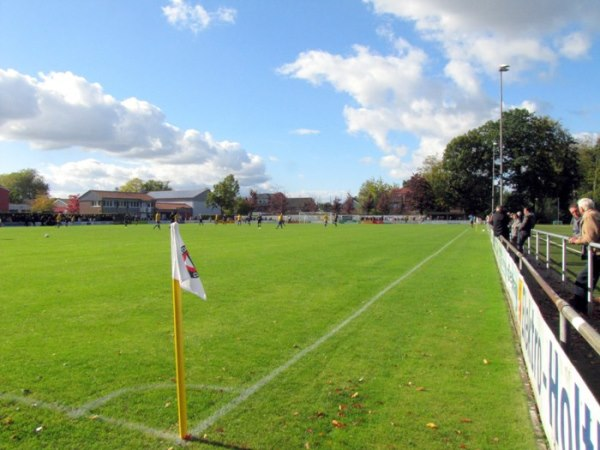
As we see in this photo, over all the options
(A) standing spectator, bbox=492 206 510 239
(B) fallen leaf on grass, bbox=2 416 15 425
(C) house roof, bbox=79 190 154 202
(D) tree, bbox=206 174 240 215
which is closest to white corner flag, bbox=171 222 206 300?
(B) fallen leaf on grass, bbox=2 416 15 425

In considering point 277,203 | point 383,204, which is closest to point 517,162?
point 383,204

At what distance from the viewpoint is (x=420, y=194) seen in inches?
3893

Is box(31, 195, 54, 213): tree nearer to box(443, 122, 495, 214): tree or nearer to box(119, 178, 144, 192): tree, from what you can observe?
box(119, 178, 144, 192): tree

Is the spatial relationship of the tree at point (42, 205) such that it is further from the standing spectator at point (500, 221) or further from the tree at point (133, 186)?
the standing spectator at point (500, 221)

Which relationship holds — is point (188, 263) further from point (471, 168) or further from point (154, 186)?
point (154, 186)

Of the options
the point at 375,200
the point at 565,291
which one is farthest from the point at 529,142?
the point at 565,291

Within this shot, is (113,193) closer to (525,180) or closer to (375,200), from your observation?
(375,200)

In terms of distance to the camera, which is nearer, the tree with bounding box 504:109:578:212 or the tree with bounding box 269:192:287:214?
the tree with bounding box 504:109:578:212

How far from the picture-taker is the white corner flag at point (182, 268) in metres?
4.24

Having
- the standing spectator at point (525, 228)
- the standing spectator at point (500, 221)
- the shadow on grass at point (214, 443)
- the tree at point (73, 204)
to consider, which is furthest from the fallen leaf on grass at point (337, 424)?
the tree at point (73, 204)

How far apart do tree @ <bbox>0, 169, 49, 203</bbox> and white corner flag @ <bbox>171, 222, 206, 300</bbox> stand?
153m

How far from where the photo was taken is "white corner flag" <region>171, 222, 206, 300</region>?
4.24m

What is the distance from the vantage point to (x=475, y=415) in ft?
15.1

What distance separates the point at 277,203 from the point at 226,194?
3337 cm
